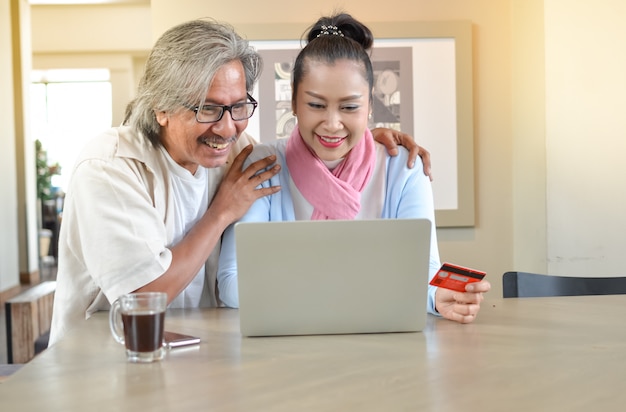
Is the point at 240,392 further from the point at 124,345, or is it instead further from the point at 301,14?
the point at 301,14

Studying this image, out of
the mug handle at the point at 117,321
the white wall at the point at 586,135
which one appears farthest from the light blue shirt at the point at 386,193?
the white wall at the point at 586,135

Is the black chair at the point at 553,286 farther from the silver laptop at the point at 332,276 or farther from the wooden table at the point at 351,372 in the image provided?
the silver laptop at the point at 332,276

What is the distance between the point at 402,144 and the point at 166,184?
686 mm

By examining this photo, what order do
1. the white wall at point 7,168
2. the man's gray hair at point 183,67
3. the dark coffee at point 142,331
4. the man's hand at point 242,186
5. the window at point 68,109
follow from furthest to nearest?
1. the window at point 68,109
2. the white wall at point 7,168
3. the man's hand at point 242,186
4. the man's gray hair at point 183,67
5. the dark coffee at point 142,331

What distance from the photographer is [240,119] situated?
1969mm

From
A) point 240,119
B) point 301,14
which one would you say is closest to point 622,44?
point 301,14

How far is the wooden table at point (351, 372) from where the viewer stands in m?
1.12

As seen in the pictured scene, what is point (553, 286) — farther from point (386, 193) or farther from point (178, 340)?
point (178, 340)

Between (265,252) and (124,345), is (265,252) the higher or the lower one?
the higher one

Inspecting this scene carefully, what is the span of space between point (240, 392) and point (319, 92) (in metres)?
1.08

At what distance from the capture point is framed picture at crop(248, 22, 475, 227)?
342 centimetres

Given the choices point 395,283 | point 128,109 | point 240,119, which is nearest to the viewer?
point 395,283

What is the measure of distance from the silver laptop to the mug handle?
0.77 ft

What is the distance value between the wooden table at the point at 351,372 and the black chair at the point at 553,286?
46 cm
